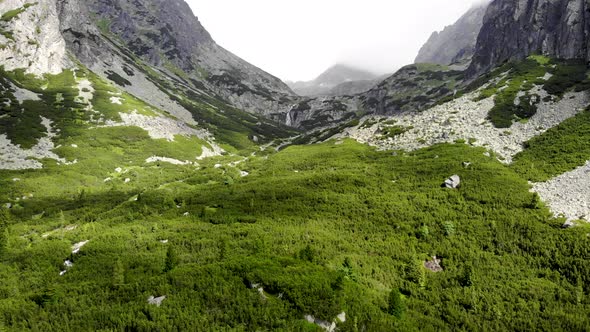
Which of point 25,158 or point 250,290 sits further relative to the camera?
point 25,158

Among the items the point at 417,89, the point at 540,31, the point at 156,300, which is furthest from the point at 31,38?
the point at 417,89

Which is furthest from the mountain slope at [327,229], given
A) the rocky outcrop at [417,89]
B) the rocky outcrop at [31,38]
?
the rocky outcrop at [417,89]

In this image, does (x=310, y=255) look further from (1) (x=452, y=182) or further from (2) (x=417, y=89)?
(2) (x=417, y=89)

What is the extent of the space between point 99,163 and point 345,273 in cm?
5248

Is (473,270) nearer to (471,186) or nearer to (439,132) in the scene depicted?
(471,186)

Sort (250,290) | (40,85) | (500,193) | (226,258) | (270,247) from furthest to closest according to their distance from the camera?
(40,85)
(500,193)
(270,247)
(226,258)
(250,290)

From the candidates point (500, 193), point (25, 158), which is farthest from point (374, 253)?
point (25, 158)

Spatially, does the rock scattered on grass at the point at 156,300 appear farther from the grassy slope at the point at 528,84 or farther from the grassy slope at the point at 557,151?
the grassy slope at the point at 528,84

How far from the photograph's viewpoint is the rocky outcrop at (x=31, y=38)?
85.4 m

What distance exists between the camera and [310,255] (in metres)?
18.2

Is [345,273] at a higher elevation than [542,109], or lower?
lower

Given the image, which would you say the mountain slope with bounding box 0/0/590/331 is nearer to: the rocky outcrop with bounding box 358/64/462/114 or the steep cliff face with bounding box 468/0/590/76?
the steep cliff face with bounding box 468/0/590/76

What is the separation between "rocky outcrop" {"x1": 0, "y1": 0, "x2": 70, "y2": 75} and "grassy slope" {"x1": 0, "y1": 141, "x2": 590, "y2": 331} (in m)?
71.1

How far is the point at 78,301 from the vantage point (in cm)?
1490
